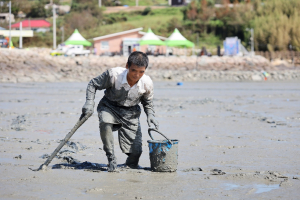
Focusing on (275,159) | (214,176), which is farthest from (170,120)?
(214,176)

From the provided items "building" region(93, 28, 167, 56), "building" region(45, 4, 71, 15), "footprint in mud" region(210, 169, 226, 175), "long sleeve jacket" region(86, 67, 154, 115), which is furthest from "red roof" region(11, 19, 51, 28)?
"footprint in mud" region(210, 169, 226, 175)

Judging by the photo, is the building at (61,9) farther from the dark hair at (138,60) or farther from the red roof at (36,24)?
the dark hair at (138,60)

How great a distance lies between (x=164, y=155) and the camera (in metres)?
5.39

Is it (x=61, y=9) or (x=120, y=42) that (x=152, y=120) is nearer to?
(x=120, y=42)

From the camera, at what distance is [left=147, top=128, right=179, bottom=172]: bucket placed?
212 inches

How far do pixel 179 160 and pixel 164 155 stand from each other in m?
0.89

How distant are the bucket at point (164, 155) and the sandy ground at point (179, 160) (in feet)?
0.37

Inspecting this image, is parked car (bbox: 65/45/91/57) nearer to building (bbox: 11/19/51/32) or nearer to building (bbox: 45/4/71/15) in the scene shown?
building (bbox: 11/19/51/32)

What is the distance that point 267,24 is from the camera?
1890 inches

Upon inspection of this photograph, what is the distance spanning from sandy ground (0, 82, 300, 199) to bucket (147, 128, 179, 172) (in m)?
0.11

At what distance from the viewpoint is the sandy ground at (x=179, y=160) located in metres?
4.54

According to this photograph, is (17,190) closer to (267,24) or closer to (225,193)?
(225,193)

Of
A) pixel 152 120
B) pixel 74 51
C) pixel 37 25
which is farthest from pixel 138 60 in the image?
pixel 37 25

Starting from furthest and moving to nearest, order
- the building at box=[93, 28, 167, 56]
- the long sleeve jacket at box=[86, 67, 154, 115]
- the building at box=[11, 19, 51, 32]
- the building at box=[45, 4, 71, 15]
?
the building at box=[45, 4, 71, 15], the building at box=[11, 19, 51, 32], the building at box=[93, 28, 167, 56], the long sleeve jacket at box=[86, 67, 154, 115]
